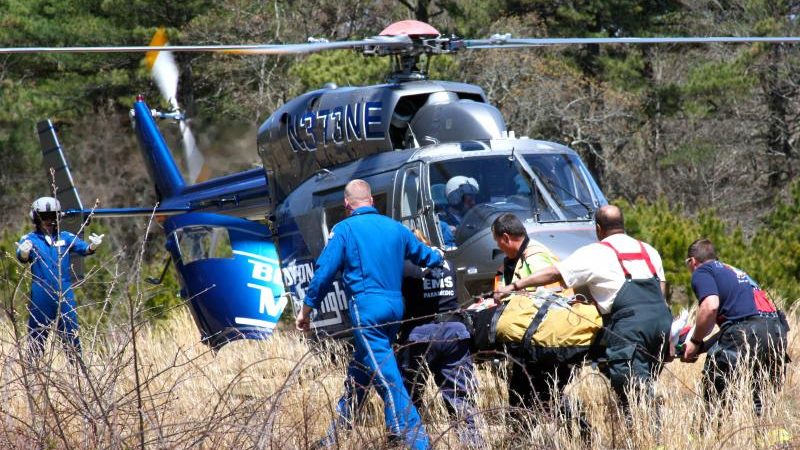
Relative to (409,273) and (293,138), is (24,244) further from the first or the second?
(409,273)

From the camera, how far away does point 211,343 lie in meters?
9.66

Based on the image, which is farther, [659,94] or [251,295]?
[659,94]

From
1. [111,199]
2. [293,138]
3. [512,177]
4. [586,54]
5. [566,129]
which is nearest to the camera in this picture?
[512,177]

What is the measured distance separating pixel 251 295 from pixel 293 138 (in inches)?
56.0

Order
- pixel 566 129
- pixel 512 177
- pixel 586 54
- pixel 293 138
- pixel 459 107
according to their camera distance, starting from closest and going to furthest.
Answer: pixel 512 177, pixel 459 107, pixel 293 138, pixel 566 129, pixel 586 54

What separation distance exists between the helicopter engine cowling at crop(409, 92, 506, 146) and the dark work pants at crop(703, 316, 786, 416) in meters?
3.13

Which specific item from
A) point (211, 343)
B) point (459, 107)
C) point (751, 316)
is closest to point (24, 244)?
point (211, 343)

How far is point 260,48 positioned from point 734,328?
11.8 ft

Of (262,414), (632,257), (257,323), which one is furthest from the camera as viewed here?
(257,323)

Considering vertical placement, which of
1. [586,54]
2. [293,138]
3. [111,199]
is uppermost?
[293,138]

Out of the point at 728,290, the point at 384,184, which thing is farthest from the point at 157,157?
the point at 728,290

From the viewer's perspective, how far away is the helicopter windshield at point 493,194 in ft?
27.1

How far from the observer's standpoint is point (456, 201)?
8359 mm

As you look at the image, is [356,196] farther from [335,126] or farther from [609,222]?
[335,126]
